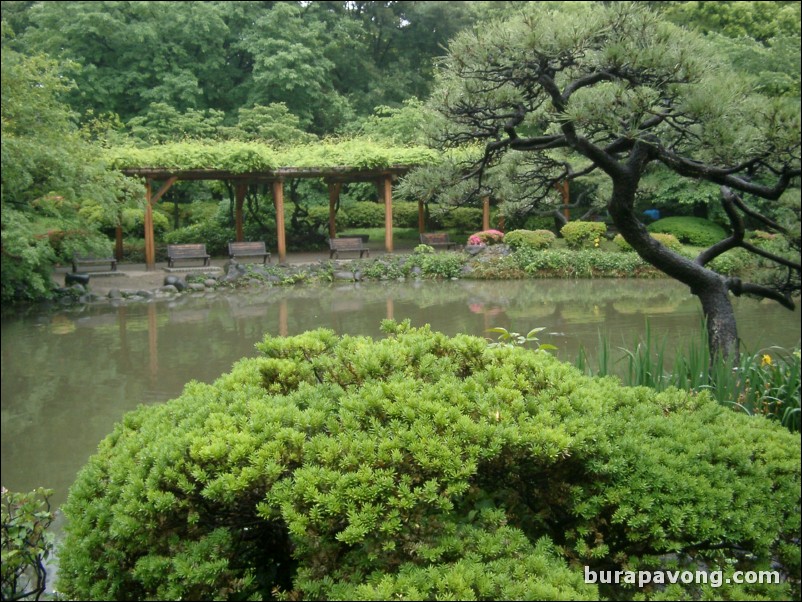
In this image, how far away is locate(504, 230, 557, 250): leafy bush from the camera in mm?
16469

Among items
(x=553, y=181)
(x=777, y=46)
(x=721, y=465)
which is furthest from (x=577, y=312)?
(x=777, y=46)

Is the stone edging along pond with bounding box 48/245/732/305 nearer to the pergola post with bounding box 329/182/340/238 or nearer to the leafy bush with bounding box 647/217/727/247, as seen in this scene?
the pergola post with bounding box 329/182/340/238

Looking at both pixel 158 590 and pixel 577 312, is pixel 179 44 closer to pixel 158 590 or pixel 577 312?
pixel 577 312

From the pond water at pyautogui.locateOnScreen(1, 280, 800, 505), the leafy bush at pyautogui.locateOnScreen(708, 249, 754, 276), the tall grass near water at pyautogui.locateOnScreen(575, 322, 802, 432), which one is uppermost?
the tall grass near water at pyautogui.locateOnScreen(575, 322, 802, 432)

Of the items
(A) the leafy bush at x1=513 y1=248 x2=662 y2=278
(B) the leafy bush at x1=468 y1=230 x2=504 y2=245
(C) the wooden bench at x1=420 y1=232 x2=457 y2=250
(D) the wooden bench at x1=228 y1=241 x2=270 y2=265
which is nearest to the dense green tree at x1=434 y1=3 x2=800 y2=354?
(A) the leafy bush at x1=513 y1=248 x2=662 y2=278

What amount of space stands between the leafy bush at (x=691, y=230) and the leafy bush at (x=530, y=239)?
11.7ft

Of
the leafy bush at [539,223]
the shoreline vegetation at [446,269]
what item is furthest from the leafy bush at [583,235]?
the leafy bush at [539,223]

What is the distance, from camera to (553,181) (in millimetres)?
5762

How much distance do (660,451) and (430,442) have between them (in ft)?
2.64

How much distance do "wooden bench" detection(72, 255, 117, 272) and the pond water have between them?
3.03 meters

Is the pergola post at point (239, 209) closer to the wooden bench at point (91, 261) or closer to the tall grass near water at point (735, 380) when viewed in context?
the wooden bench at point (91, 261)

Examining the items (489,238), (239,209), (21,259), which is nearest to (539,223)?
(489,238)

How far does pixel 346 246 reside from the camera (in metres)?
17.7

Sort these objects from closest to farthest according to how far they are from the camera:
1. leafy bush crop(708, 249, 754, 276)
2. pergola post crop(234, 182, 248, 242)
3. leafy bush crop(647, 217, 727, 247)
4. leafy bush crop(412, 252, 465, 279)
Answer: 1. leafy bush crop(708, 249, 754, 276)
2. leafy bush crop(412, 252, 465, 279)
3. leafy bush crop(647, 217, 727, 247)
4. pergola post crop(234, 182, 248, 242)
